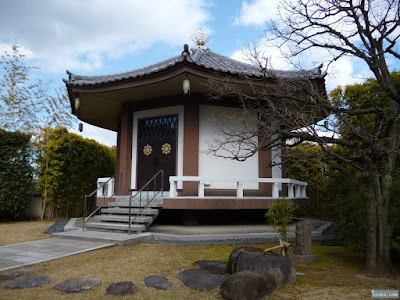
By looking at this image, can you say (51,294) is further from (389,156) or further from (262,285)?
(389,156)

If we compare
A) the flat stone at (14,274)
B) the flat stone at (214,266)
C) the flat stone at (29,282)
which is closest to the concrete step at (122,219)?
the flat stone at (214,266)

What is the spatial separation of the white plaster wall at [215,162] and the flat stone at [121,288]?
5.76 m

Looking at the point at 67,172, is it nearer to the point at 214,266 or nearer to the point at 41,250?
the point at 41,250

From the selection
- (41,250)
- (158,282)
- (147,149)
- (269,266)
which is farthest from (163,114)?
(269,266)

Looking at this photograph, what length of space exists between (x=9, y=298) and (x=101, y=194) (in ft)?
22.1

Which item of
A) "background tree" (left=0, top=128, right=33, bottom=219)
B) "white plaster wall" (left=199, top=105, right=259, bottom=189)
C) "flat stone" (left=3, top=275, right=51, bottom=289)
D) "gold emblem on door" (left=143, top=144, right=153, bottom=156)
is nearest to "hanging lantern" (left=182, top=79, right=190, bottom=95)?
"white plaster wall" (left=199, top=105, right=259, bottom=189)

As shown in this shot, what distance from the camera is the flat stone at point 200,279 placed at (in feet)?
13.6

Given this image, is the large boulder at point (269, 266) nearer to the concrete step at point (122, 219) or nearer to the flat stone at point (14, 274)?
the flat stone at point (14, 274)

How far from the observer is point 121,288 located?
13.2ft

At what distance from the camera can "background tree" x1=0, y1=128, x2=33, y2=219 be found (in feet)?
39.5

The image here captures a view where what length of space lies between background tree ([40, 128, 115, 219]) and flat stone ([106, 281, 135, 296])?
915cm

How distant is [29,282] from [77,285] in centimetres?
69

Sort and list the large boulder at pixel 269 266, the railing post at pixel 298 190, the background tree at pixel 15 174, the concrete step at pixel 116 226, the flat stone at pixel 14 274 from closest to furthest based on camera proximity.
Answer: the large boulder at pixel 269 266, the flat stone at pixel 14 274, the concrete step at pixel 116 226, the railing post at pixel 298 190, the background tree at pixel 15 174

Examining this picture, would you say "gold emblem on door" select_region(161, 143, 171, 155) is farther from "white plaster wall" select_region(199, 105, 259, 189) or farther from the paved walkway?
the paved walkway
